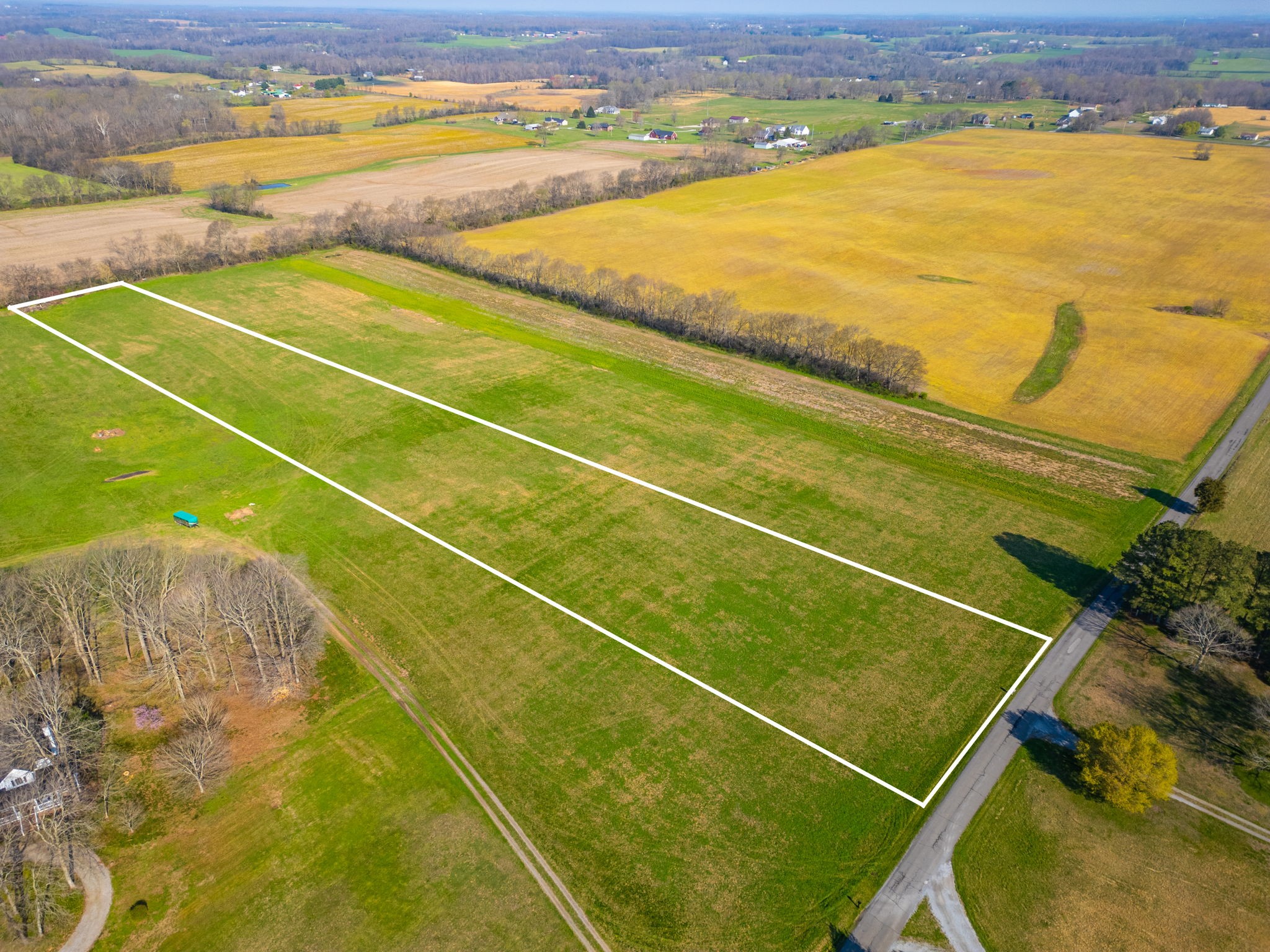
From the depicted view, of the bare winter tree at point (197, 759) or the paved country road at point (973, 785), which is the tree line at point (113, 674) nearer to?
the bare winter tree at point (197, 759)

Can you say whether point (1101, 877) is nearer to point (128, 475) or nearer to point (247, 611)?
point (247, 611)

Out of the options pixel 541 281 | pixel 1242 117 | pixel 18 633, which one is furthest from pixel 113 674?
pixel 1242 117

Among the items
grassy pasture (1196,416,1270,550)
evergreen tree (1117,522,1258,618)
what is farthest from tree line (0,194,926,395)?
evergreen tree (1117,522,1258,618)

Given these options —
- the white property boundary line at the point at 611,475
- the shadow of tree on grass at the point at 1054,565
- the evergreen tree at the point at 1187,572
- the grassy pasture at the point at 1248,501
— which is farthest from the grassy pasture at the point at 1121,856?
the grassy pasture at the point at 1248,501

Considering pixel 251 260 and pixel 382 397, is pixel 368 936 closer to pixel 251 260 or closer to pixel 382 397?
pixel 382 397

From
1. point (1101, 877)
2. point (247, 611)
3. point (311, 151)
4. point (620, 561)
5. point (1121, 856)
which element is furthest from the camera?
point (311, 151)

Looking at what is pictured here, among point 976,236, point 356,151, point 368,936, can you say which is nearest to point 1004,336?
point 976,236
